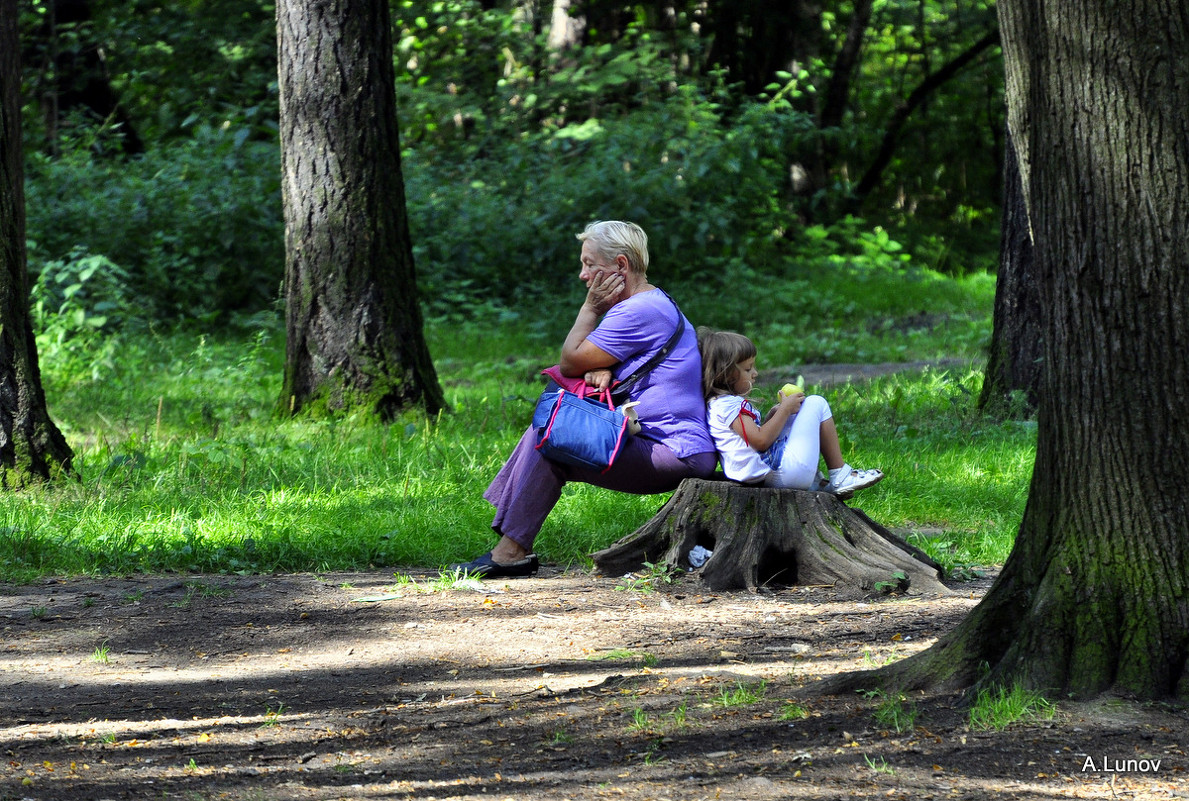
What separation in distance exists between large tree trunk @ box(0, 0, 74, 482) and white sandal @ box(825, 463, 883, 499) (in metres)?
4.09

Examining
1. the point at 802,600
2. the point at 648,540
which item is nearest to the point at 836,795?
the point at 802,600

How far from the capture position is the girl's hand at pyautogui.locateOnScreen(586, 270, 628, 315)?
5508mm

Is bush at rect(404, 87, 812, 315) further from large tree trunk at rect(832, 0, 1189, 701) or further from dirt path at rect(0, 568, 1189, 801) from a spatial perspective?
large tree trunk at rect(832, 0, 1189, 701)

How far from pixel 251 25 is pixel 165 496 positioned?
14918 millimetres

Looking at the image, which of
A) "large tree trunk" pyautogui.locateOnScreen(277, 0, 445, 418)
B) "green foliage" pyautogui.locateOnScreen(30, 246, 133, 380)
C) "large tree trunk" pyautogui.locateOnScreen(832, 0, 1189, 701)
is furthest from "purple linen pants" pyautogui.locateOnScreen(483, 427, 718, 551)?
"green foliage" pyautogui.locateOnScreen(30, 246, 133, 380)

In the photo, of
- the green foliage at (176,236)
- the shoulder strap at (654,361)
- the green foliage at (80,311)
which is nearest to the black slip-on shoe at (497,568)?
the shoulder strap at (654,361)

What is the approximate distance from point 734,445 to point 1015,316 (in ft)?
12.7

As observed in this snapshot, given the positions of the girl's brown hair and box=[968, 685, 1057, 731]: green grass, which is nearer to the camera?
box=[968, 685, 1057, 731]: green grass

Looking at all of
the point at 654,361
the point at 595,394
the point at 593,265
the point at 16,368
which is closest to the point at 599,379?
the point at 595,394

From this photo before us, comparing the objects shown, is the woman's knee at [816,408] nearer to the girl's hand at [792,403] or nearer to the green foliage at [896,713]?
the girl's hand at [792,403]

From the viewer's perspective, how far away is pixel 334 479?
7.10 metres

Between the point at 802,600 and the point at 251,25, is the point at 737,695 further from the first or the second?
the point at 251,25

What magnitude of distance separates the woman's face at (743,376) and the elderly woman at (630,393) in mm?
170

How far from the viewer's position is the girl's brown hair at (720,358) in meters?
5.47
